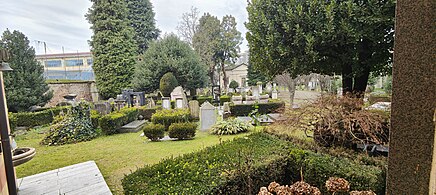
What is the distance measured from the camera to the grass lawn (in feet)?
17.2

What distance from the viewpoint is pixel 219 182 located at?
2.70m

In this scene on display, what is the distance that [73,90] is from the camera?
17484 millimetres

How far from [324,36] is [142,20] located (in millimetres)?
21145

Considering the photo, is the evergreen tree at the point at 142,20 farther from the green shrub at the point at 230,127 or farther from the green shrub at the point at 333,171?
the green shrub at the point at 333,171

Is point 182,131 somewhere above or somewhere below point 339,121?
below

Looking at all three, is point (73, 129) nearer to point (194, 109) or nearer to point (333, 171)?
point (194, 109)

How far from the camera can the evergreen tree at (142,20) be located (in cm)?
2170

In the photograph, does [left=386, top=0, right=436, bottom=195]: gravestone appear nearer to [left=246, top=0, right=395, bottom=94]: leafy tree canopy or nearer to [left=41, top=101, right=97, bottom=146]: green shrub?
[left=246, top=0, right=395, bottom=94]: leafy tree canopy

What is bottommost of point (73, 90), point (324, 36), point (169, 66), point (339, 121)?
point (339, 121)

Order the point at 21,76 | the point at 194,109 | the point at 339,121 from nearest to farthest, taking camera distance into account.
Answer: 1. the point at 339,121
2. the point at 194,109
3. the point at 21,76

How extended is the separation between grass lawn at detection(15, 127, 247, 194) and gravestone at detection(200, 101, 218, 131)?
0.53 metres

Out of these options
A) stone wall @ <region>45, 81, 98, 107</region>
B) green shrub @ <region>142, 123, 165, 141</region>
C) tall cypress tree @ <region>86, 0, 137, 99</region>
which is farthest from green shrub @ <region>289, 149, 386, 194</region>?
tall cypress tree @ <region>86, 0, 137, 99</region>

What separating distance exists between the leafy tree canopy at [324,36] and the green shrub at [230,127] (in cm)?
294

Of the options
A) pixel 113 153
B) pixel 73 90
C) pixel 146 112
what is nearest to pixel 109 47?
pixel 73 90
